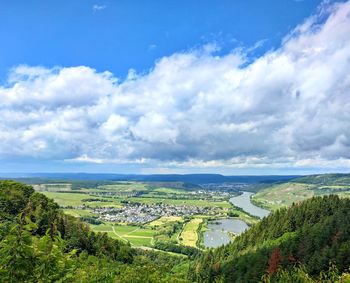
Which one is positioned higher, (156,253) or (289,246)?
(289,246)

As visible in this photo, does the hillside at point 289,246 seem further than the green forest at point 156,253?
Yes

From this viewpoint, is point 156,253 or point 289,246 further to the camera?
point 156,253

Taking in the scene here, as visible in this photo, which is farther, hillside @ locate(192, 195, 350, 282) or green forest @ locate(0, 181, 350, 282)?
hillside @ locate(192, 195, 350, 282)

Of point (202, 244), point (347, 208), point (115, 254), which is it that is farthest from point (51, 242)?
point (202, 244)

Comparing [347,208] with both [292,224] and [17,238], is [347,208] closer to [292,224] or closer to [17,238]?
[292,224]
